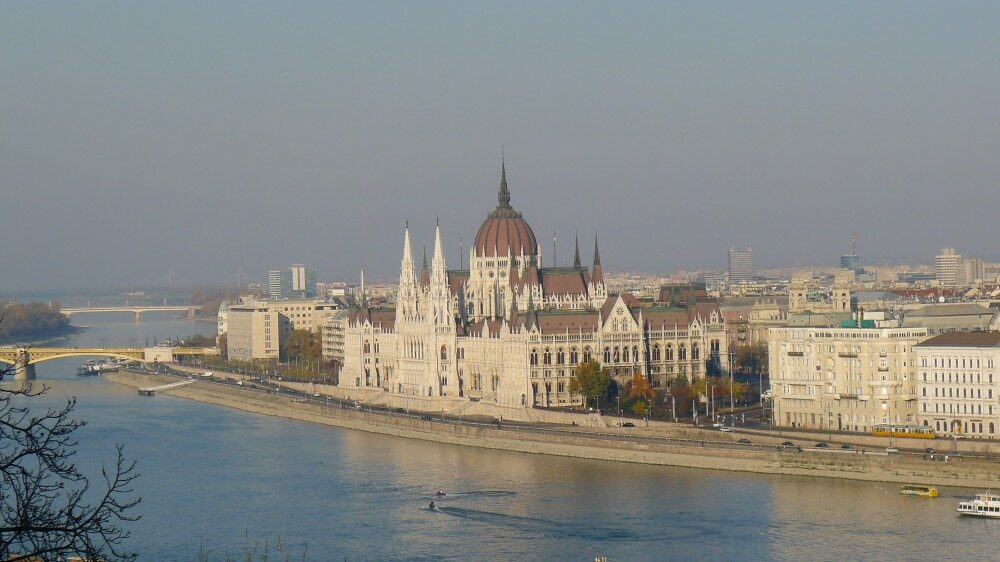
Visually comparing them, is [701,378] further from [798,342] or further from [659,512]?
[659,512]

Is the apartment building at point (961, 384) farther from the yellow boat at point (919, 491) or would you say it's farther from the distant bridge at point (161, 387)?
the distant bridge at point (161, 387)

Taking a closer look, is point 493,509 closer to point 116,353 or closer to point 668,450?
point 668,450

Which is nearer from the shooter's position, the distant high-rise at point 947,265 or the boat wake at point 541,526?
the boat wake at point 541,526

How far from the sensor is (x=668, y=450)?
4797 centimetres

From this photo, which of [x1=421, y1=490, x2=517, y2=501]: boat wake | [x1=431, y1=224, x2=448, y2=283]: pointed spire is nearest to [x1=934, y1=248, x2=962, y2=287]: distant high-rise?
[x1=431, y1=224, x2=448, y2=283]: pointed spire

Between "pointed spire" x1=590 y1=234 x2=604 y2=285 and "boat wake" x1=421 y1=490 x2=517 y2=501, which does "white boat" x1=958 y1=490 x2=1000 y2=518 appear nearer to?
"boat wake" x1=421 y1=490 x2=517 y2=501

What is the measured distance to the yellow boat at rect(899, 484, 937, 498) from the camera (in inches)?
1540

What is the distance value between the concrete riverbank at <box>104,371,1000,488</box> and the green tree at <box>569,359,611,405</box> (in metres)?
3.41

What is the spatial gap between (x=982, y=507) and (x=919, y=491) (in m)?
2.88

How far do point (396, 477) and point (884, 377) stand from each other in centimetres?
1359

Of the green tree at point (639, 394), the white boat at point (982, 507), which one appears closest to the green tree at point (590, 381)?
the green tree at point (639, 394)

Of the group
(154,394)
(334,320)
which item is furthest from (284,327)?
(154,394)

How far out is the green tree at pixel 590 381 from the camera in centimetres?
5928

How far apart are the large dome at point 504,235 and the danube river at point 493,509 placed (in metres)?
19.9
